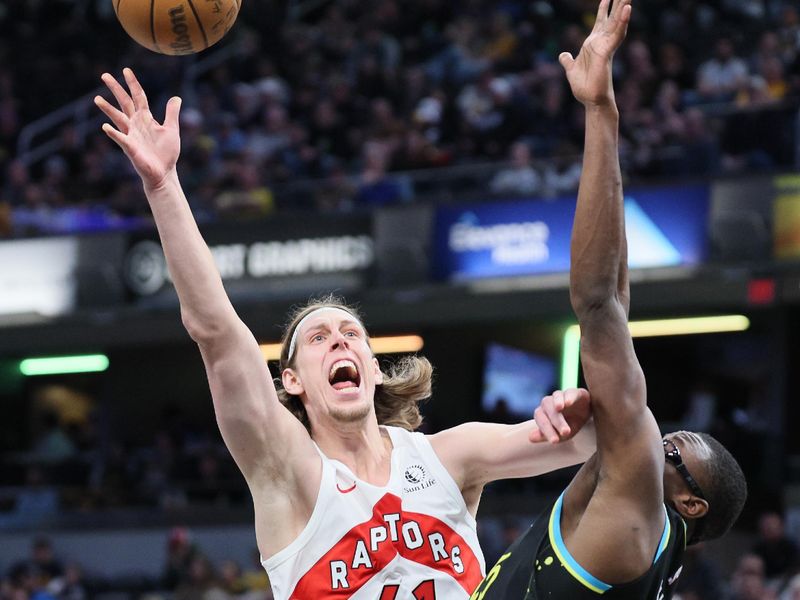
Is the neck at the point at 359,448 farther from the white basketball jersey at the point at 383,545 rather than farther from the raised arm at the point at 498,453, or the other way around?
the raised arm at the point at 498,453

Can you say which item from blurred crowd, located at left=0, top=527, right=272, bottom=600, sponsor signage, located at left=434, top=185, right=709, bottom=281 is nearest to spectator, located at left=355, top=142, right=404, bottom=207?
sponsor signage, located at left=434, top=185, right=709, bottom=281

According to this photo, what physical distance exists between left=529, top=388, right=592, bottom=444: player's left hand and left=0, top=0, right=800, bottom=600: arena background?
8.59 meters

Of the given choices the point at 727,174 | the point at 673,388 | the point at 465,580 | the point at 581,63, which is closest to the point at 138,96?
the point at 581,63

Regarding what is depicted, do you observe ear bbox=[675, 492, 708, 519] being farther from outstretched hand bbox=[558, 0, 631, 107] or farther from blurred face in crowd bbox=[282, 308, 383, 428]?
blurred face in crowd bbox=[282, 308, 383, 428]

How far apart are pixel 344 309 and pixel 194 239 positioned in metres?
0.97

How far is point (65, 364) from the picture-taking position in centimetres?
2180

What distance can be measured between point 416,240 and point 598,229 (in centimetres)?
1212

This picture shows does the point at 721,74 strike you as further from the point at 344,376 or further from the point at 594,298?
the point at 594,298

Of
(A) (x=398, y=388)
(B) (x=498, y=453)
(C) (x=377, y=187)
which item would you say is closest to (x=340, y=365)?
(A) (x=398, y=388)

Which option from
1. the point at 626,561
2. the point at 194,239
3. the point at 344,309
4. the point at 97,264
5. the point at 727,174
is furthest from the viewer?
the point at 97,264

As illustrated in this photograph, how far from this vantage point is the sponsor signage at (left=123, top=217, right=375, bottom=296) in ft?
53.7

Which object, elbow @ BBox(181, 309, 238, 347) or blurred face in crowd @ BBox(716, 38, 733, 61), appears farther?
blurred face in crowd @ BBox(716, 38, 733, 61)

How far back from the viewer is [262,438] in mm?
4848

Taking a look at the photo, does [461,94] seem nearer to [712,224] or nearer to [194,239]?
[712,224]
